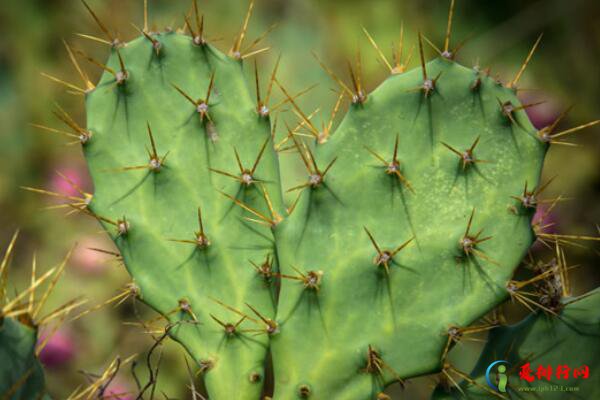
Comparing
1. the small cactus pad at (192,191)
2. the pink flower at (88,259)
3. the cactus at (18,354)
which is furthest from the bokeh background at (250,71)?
the cactus at (18,354)

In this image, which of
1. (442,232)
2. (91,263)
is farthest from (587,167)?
(442,232)

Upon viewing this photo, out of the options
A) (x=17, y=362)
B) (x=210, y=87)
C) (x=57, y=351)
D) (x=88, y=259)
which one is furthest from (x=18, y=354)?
(x=88, y=259)

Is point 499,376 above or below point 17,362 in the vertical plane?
below

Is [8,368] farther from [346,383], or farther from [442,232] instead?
[442,232]

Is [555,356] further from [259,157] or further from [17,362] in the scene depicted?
[17,362]

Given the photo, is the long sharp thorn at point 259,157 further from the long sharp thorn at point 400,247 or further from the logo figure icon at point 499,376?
the logo figure icon at point 499,376

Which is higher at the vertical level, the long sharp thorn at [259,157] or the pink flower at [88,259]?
the long sharp thorn at [259,157]

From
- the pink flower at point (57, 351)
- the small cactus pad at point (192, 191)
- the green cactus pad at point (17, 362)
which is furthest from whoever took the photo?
the pink flower at point (57, 351)
